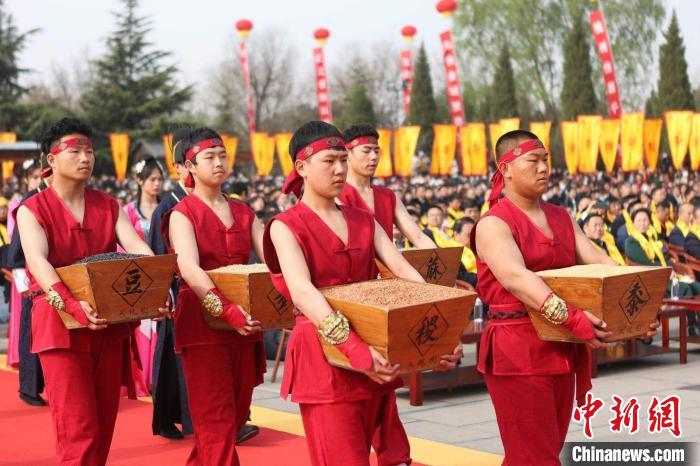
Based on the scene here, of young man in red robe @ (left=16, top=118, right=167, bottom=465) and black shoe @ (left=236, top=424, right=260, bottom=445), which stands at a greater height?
young man in red robe @ (left=16, top=118, right=167, bottom=465)

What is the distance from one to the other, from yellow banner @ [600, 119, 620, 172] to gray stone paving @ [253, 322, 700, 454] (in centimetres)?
1439

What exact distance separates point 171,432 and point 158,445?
166mm

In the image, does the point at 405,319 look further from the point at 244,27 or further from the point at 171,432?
the point at 244,27

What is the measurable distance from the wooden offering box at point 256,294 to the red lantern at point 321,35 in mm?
34400

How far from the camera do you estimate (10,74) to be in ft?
147

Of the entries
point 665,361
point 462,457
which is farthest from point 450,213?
point 462,457

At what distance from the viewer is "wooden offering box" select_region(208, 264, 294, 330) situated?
4645 millimetres

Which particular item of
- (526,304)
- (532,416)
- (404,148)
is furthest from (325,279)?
(404,148)

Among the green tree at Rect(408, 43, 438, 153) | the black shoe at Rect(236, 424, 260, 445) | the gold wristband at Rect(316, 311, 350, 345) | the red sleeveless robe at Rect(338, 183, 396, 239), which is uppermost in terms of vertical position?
the green tree at Rect(408, 43, 438, 153)

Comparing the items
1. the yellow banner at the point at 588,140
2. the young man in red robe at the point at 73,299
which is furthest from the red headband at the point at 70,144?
the yellow banner at the point at 588,140

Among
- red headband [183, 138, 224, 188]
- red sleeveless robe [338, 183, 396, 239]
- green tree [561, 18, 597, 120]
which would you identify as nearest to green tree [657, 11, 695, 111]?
green tree [561, 18, 597, 120]

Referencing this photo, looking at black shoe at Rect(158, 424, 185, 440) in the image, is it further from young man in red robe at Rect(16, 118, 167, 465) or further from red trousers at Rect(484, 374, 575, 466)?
red trousers at Rect(484, 374, 575, 466)

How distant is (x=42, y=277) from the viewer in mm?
4621

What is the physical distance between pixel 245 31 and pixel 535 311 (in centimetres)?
3790
